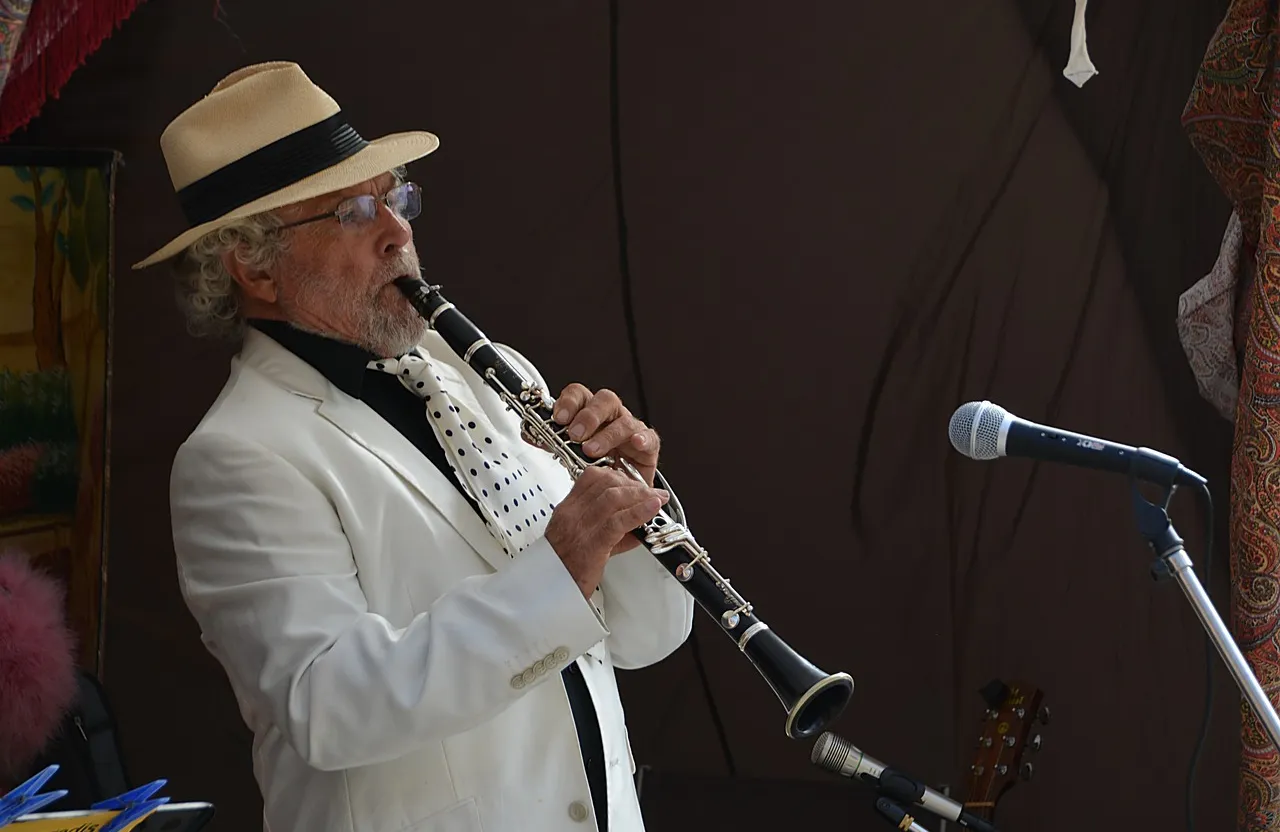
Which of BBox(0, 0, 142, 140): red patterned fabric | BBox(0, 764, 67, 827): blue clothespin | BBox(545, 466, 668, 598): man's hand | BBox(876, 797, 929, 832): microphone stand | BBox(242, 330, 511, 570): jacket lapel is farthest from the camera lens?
BBox(0, 0, 142, 140): red patterned fabric

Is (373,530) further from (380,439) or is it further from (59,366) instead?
(59,366)

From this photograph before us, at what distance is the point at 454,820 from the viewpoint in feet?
6.01

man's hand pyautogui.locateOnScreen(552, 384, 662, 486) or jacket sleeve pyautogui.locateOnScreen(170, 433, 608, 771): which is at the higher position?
man's hand pyautogui.locateOnScreen(552, 384, 662, 486)

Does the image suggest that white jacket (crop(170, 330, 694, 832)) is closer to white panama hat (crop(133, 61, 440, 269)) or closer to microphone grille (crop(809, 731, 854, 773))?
white panama hat (crop(133, 61, 440, 269))

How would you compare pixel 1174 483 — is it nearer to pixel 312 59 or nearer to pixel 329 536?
pixel 329 536

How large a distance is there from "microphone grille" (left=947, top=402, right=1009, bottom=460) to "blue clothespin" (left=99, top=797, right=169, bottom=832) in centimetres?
95

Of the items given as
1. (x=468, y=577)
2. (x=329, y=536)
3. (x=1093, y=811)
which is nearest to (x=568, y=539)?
(x=468, y=577)

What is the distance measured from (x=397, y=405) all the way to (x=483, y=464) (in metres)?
0.20

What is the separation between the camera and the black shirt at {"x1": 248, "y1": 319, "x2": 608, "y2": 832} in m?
1.94

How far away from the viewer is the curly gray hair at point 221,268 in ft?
6.59

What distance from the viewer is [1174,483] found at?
152 cm

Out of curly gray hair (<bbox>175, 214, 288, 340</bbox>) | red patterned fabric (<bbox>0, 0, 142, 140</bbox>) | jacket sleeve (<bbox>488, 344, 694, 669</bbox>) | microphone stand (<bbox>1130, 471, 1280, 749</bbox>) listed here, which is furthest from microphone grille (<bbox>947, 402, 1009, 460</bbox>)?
red patterned fabric (<bbox>0, 0, 142, 140</bbox>)

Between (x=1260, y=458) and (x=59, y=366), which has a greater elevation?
(x=59, y=366)

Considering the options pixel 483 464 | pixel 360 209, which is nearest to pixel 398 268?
pixel 360 209
